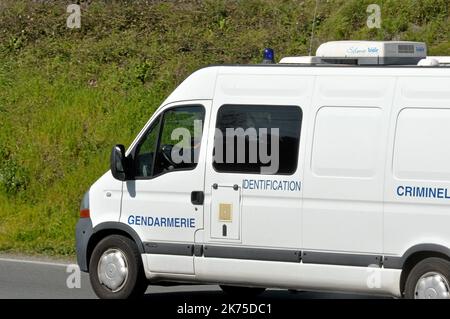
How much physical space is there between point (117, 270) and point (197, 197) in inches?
50.0

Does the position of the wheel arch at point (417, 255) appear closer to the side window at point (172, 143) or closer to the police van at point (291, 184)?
A: the police van at point (291, 184)

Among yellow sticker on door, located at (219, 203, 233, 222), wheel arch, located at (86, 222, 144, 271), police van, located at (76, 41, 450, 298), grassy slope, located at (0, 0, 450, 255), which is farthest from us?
grassy slope, located at (0, 0, 450, 255)

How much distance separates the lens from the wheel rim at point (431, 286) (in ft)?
33.9

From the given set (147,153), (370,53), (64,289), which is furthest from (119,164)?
(370,53)

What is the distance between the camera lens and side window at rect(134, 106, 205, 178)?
11789 mm

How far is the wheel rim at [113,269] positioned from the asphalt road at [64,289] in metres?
0.50

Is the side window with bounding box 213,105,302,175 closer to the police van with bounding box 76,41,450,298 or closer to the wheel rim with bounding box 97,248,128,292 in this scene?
the police van with bounding box 76,41,450,298

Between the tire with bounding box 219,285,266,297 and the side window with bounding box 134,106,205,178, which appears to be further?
the tire with bounding box 219,285,266,297

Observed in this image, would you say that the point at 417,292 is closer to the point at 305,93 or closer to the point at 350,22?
the point at 305,93

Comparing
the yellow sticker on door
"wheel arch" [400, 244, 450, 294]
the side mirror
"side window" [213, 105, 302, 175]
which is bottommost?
"wheel arch" [400, 244, 450, 294]

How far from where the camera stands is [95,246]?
12.3m

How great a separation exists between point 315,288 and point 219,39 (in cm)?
1131

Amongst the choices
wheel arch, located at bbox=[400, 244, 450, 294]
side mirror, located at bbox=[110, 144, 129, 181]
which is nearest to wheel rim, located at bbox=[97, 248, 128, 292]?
side mirror, located at bbox=[110, 144, 129, 181]

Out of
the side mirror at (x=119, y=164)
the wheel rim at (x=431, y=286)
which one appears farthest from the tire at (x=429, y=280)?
the side mirror at (x=119, y=164)
